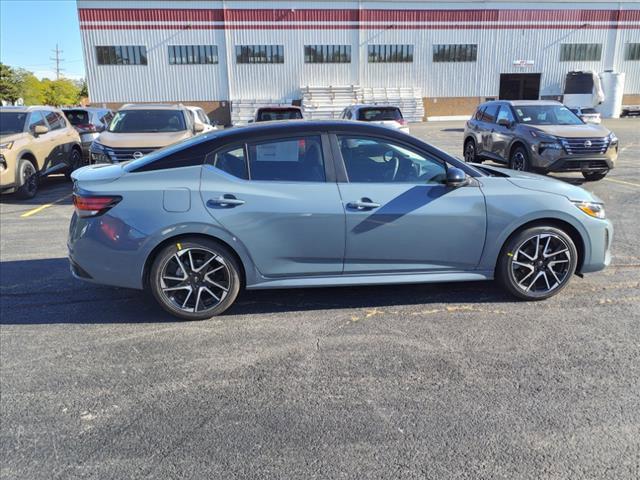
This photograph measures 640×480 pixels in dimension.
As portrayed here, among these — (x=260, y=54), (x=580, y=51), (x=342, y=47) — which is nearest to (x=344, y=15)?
(x=342, y=47)

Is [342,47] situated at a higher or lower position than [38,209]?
higher

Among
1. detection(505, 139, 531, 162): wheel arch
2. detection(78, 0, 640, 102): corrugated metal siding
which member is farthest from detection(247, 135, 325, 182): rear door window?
detection(78, 0, 640, 102): corrugated metal siding

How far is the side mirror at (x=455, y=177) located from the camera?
4156mm

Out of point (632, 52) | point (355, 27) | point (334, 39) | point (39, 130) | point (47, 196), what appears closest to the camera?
point (39, 130)

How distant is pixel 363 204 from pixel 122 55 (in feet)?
119

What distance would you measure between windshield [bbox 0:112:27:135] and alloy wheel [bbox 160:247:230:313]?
26.6ft

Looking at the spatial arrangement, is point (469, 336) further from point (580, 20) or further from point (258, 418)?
point (580, 20)

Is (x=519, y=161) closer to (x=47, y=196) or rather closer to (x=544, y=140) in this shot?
(x=544, y=140)

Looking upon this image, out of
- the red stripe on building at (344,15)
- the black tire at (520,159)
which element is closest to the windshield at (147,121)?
the black tire at (520,159)

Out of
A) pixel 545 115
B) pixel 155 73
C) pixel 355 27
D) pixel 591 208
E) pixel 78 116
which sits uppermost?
pixel 355 27

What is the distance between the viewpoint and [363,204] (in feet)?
13.6

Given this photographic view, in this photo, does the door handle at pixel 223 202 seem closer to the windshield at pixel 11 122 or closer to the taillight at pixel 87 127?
the windshield at pixel 11 122

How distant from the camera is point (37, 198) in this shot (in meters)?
10.5

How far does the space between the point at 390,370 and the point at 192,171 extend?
220 centimetres
